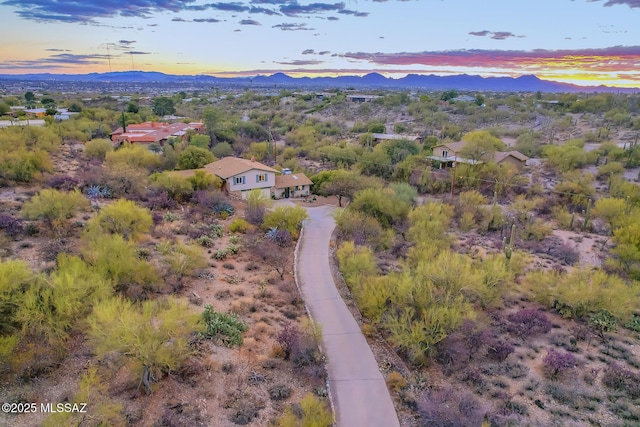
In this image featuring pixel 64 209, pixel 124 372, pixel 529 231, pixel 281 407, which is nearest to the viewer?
pixel 281 407

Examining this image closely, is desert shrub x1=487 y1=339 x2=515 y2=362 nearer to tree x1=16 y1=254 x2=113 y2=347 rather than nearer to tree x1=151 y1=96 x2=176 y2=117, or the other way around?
tree x1=16 y1=254 x2=113 y2=347

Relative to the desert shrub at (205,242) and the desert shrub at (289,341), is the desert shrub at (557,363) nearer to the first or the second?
the desert shrub at (289,341)

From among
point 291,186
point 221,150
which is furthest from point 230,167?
point 221,150

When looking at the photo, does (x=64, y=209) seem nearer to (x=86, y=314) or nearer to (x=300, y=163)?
(x=86, y=314)

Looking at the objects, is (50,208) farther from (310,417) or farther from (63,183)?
(310,417)

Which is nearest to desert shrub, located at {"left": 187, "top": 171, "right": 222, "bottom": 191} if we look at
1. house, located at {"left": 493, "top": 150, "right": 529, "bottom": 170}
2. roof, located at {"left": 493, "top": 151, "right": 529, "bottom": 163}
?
house, located at {"left": 493, "top": 150, "right": 529, "bottom": 170}

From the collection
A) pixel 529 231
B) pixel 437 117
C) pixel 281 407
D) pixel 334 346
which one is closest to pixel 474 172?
pixel 529 231

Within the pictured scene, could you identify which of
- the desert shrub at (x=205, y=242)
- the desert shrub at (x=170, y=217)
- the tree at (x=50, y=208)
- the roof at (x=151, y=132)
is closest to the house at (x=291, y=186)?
the desert shrub at (x=170, y=217)
